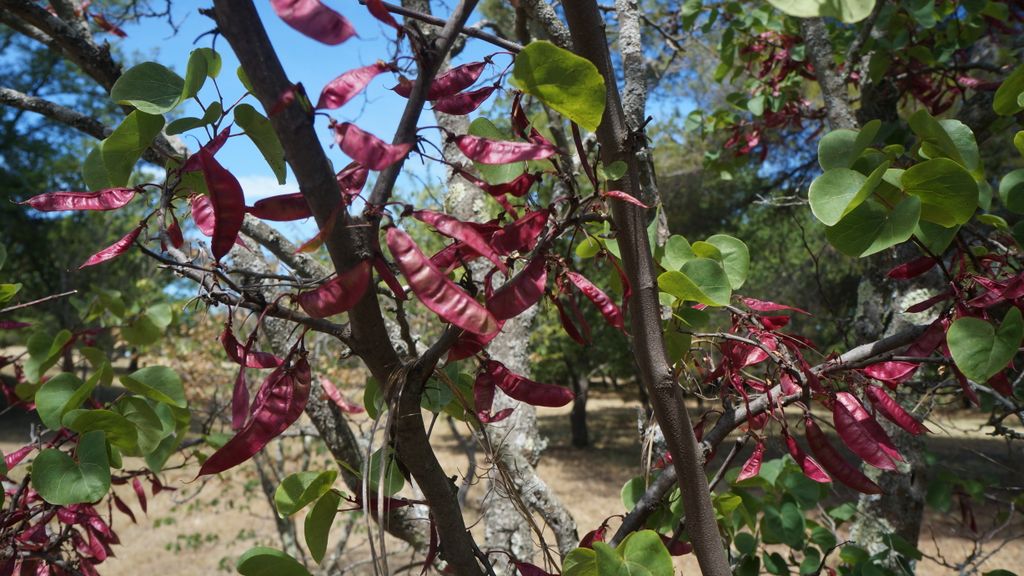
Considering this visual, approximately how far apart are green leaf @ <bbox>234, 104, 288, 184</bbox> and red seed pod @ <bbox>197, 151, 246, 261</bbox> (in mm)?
79

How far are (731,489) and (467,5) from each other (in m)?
0.97

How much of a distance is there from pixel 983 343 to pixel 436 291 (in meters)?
0.61

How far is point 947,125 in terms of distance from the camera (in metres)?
0.83

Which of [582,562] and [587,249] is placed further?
[587,249]

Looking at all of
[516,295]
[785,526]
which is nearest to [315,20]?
[516,295]

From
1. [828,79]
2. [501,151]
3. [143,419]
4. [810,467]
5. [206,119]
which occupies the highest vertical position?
[828,79]

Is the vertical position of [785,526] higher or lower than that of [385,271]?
lower

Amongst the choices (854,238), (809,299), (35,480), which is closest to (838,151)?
(854,238)

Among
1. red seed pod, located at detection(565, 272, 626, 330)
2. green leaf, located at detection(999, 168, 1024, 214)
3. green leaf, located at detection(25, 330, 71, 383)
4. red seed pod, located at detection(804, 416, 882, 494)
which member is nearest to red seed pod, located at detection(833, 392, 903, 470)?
red seed pod, located at detection(804, 416, 882, 494)

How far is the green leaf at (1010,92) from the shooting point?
0.81 meters

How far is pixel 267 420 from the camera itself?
578 mm

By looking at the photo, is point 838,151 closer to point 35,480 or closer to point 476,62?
point 476,62

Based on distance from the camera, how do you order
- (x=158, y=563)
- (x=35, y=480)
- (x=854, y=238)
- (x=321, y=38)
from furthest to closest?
(x=158, y=563) → (x=35, y=480) → (x=854, y=238) → (x=321, y=38)

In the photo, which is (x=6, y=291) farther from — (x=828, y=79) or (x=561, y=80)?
(x=828, y=79)
